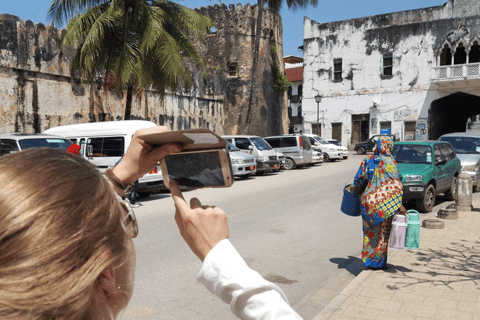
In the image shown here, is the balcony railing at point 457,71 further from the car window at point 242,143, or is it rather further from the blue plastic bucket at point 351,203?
the blue plastic bucket at point 351,203

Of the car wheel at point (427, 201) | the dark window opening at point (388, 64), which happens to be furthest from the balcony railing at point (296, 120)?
the car wheel at point (427, 201)

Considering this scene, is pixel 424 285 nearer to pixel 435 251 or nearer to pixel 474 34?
pixel 435 251

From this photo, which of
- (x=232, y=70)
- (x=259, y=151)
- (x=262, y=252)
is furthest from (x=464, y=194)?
(x=232, y=70)

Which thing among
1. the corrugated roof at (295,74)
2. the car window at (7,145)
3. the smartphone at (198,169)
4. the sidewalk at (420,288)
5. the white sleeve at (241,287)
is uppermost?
the corrugated roof at (295,74)

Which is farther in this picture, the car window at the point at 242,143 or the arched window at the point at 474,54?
the arched window at the point at 474,54

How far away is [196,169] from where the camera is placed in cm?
147

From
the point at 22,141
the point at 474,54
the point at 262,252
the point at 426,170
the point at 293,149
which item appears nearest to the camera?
the point at 262,252

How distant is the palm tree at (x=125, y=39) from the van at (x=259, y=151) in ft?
14.8

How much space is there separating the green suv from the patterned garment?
16.0 ft

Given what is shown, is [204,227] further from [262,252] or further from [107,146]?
[107,146]

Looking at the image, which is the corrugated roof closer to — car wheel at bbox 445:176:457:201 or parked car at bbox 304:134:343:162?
parked car at bbox 304:134:343:162

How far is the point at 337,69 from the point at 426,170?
85.8 feet

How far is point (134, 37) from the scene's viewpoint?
52.0 ft

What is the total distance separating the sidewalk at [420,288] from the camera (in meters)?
4.30
